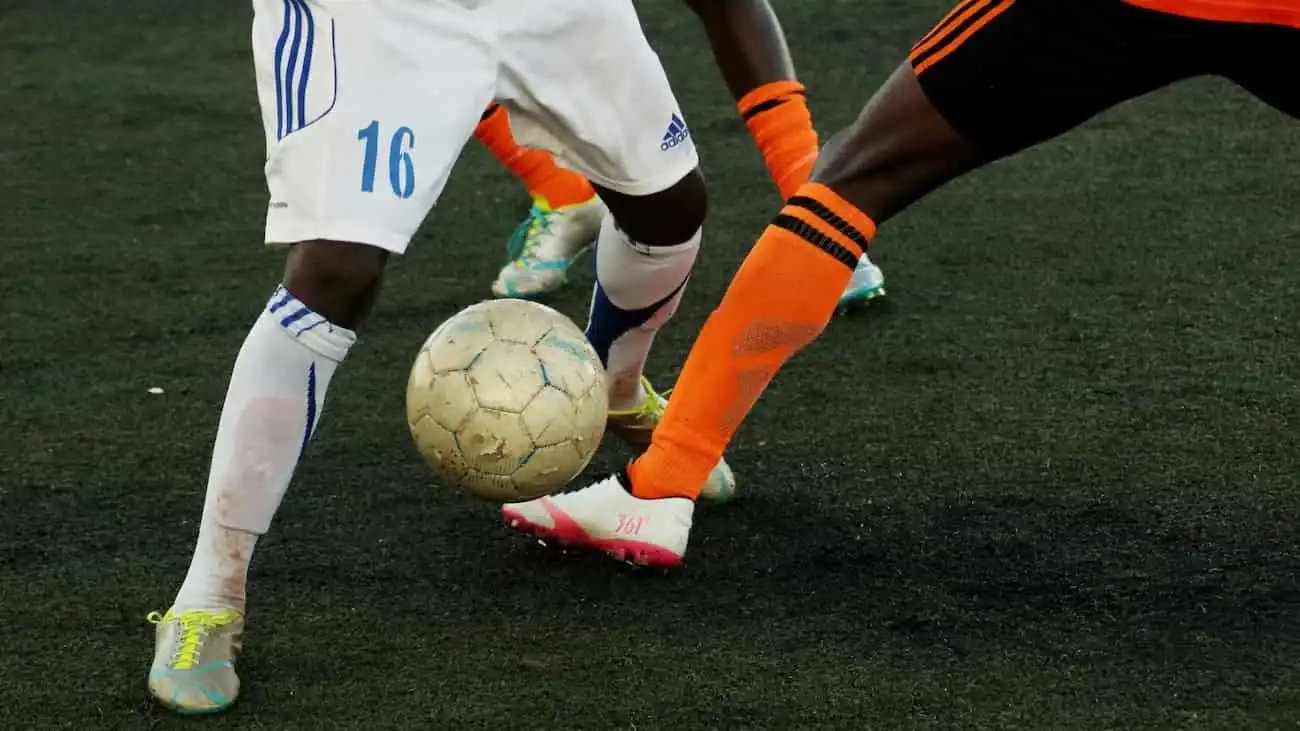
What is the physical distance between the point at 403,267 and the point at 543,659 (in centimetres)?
200

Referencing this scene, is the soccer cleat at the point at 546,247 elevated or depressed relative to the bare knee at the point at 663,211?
depressed

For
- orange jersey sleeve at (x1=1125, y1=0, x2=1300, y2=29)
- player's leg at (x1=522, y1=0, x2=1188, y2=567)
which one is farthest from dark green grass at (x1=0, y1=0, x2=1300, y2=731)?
orange jersey sleeve at (x1=1125, y1=0, x2=1300, y2=29)

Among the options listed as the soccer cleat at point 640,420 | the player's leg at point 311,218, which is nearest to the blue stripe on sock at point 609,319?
the soccer cleat at point 640,420

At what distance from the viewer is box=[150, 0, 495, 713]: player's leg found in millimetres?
2125

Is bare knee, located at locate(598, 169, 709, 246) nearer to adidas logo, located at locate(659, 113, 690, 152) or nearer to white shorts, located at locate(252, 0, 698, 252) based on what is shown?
adidas logo, located at locate(659, 113, 690, 152)

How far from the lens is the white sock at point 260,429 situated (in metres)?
2.16

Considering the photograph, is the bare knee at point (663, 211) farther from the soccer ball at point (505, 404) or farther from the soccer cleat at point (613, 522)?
the soccer cleat at point (613, 522)

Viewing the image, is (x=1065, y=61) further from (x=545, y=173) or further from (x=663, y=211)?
(x=545, y=173)

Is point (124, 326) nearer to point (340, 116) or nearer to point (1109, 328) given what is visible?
point (340, 116)

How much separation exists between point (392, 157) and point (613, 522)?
0.71 m

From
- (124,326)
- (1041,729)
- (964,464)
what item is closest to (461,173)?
(124,326)

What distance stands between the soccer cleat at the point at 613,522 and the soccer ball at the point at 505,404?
0.53 feet

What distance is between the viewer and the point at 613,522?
8.32 ft

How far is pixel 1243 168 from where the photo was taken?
4.50 m
